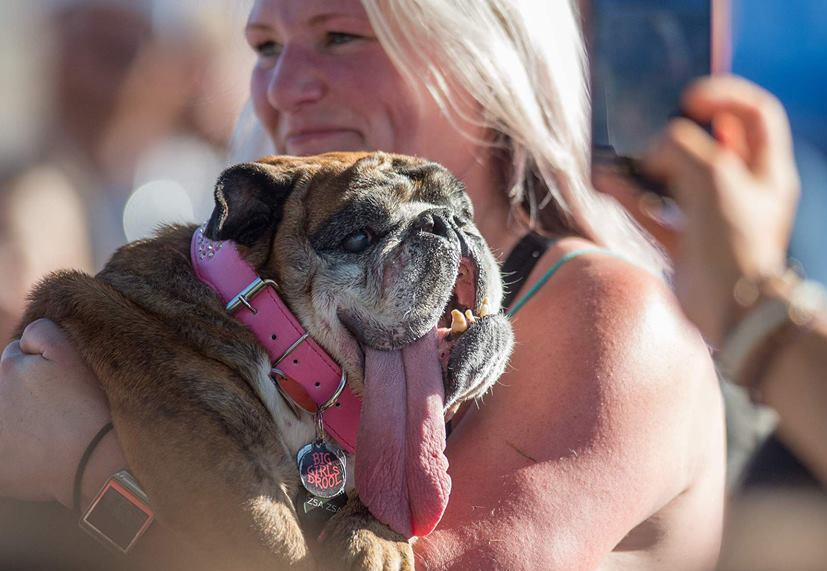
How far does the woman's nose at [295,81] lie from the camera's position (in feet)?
10.2

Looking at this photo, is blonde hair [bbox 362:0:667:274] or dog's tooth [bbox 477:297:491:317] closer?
dog's tooth [bbox 477:297:491:317]

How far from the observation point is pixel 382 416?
2.22 m

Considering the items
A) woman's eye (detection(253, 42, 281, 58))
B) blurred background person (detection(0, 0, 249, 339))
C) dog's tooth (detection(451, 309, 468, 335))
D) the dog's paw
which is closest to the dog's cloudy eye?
dog's tooth (detection(451, 309, 468, 335))

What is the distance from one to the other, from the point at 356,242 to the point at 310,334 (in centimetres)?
27

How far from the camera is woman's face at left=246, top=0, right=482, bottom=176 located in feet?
10.2

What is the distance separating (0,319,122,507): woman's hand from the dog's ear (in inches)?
17.6

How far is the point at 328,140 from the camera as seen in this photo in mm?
3172

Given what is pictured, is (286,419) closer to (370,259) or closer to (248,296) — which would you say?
(248,296)

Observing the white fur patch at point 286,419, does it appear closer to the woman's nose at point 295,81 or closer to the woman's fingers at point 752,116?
the woman's nose at point 295,81

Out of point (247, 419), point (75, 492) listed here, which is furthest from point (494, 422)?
point (75, 492)

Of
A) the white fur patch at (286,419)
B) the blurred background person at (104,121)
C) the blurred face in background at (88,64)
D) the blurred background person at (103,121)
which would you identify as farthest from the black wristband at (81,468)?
the blurred face in background at (88,64)

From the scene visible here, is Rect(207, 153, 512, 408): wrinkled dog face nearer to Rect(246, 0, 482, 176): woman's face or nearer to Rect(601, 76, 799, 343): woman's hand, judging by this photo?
Rect(246, 0, 482, 176): woman's face

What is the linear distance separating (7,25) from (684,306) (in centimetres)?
417

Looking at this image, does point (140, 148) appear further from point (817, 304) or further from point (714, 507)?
point (817, 304)
